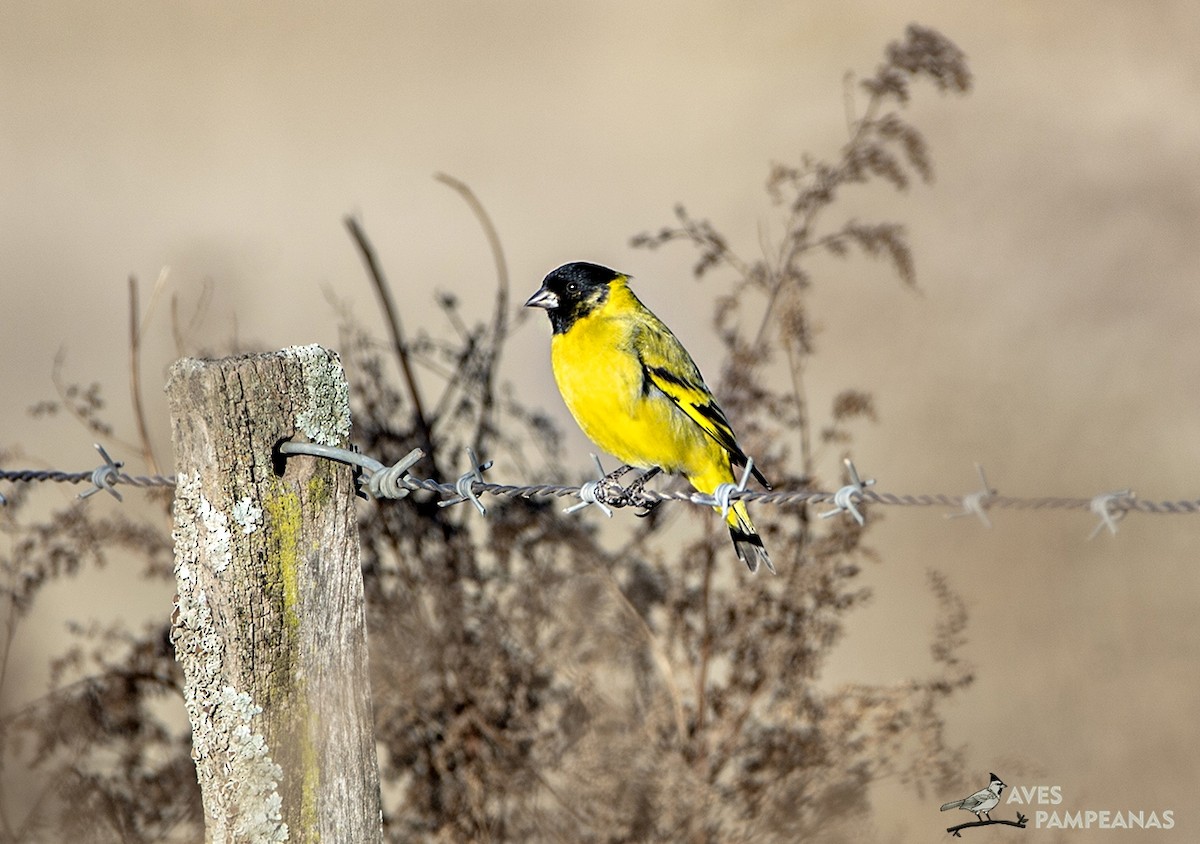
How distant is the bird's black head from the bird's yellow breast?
4.7 inches

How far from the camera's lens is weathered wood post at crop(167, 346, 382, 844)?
2.35 metres

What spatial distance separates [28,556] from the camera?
474 cm

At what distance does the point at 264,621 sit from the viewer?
236cm

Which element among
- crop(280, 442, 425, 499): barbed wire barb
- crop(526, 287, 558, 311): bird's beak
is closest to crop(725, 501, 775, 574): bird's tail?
crop(526, 287, 558, 311): bird's beak

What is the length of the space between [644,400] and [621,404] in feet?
0.25

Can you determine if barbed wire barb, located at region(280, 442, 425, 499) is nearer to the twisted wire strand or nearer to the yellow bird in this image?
the twisted wire strand

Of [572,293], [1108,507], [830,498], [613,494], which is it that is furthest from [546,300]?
[1108,507]

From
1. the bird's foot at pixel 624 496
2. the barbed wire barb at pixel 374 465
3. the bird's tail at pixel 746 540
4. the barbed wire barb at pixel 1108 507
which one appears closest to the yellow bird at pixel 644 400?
the bird's tail at pixel 746 540

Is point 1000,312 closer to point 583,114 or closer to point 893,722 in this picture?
point 583,114

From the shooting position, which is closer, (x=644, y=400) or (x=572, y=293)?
(x=644, y=400)

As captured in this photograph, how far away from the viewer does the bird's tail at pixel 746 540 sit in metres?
4.34

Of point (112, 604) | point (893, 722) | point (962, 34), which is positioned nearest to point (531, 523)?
point (893, 722)

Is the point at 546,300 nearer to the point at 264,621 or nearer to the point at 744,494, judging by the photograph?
the point at 744,494

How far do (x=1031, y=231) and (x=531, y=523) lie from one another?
232 inches
